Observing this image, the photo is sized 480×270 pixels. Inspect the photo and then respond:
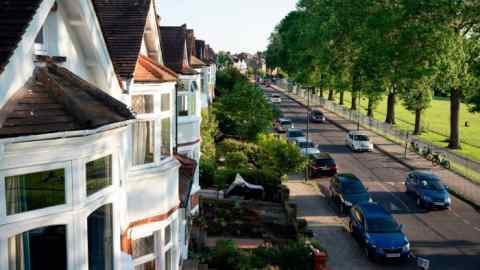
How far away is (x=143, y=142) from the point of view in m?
9.93

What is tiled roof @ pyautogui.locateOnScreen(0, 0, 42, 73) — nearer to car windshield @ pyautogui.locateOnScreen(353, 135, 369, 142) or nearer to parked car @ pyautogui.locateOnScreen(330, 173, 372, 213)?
parked car @ pyautogui.locateOnScreen(330, 173, 372, 213)

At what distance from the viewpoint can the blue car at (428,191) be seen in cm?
2620

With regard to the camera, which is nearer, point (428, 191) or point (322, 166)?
point (428, 191)

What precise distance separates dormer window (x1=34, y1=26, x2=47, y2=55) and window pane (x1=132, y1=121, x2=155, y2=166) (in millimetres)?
3156

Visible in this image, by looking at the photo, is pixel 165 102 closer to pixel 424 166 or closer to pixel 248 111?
pixel 248 111

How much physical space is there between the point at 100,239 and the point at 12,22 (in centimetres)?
307

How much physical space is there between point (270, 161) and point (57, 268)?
24.2 meters

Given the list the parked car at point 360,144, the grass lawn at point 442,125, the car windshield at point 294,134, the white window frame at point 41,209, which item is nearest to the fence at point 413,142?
the grass lawn at point 442,125

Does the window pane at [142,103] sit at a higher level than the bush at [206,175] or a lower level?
higher

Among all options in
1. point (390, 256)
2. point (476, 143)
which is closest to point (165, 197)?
point (390, 256)

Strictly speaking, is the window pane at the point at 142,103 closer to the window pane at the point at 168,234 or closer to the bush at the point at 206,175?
the window pane at the point at 168,234

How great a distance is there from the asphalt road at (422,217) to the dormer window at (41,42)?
17055 mm

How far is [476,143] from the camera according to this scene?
4953cm

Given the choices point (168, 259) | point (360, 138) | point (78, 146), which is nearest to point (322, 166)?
point (360, 138)
